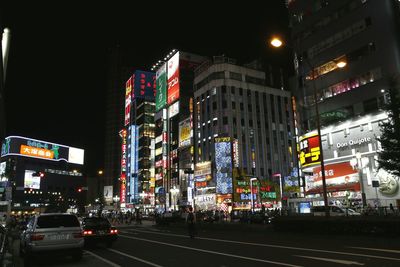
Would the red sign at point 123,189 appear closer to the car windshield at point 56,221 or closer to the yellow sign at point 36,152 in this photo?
the yellow sign at point 36,152

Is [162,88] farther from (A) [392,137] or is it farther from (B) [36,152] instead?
(A) [392,137]

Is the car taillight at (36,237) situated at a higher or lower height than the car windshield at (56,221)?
lower

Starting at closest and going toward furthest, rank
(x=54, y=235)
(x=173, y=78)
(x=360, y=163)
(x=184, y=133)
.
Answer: (x=54, y=235) < (x=360, y=163) < (x=184, y=133) < (x=173, y=78)

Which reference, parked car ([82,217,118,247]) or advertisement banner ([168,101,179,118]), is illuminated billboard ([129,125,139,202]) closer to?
advertisement banner ([168,101,179,118])

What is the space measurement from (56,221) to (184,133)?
77.0 metres

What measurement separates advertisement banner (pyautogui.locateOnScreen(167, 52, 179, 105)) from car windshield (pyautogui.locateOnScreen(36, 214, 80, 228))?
3382 inches

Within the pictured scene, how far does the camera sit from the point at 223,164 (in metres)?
71.9

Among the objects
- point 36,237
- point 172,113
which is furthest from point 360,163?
point 172,113

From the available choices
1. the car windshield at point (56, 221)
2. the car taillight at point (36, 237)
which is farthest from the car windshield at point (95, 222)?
the car taillight at point (36, 237)

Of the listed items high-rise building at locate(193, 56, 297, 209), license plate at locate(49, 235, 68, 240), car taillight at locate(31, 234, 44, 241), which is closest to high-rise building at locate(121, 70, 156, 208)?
high-rise building at locate(193, 56, 297, 209)

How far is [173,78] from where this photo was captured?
10206 centimetres

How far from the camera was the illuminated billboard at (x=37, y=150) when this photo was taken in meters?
120

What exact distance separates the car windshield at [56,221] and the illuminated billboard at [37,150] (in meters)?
119

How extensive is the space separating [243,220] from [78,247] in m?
28.2
